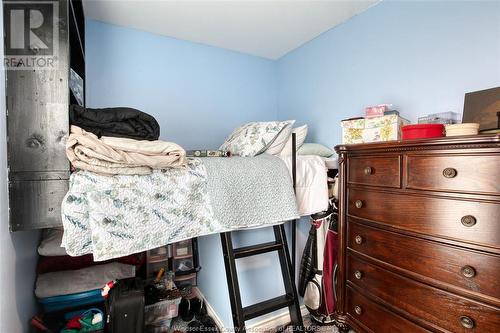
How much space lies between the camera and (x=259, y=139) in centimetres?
152

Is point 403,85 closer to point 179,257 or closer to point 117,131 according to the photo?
point 117,131

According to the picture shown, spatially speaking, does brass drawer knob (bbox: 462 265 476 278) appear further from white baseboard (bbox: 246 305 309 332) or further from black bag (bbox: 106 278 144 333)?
black bag (bbox: 106 278 144 333)

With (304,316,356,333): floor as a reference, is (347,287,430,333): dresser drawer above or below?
above

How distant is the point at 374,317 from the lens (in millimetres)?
1123

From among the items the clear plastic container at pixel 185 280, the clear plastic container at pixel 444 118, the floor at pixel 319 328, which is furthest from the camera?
the clear plastic container at pixel 185 280

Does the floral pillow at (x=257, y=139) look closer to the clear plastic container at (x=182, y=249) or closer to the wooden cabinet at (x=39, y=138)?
the wooden cabinet at (x=39, y=138)

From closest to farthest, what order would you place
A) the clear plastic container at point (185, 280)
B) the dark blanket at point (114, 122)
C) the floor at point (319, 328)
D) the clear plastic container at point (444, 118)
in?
the dark blanket at point (114, 122), the clear plastic container at point (444, 118), the floor at point (319, 328), the clear plastic container at point (185, 280)

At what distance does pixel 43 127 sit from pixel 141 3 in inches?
51.9

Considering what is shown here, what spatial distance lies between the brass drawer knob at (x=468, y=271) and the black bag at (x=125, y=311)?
1.68 metres

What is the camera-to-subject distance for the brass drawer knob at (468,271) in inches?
31.8

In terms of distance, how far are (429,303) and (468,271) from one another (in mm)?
212

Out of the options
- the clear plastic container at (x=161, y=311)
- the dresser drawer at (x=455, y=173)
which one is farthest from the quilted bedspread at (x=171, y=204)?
the clear plastic container at (x=161, y=311)

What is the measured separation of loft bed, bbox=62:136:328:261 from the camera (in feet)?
2.97
